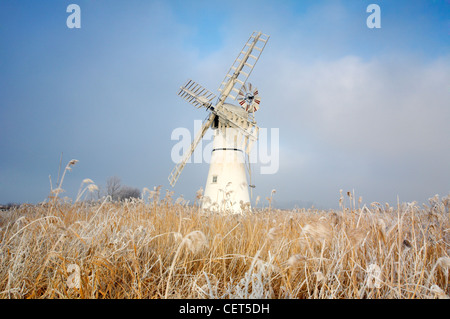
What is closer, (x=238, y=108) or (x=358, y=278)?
(x=358, y=278)

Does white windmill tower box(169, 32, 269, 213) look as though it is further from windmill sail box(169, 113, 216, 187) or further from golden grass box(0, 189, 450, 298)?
golden grass box(0, 189, 450, 298)

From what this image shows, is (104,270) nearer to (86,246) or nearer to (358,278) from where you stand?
(86,246)

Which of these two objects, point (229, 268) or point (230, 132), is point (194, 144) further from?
point (229, 268)

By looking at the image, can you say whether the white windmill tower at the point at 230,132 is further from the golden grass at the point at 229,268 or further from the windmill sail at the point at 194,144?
the golden grass at the point at 229,268

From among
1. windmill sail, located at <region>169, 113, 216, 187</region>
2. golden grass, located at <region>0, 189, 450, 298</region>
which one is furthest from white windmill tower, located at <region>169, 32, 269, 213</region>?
golden grass, located at <region>0, 189, 450, 298</region>

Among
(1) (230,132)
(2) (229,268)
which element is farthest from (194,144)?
(2) (229,268)

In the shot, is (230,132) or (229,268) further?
(230,132)

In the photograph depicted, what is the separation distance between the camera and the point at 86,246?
2.71 metres

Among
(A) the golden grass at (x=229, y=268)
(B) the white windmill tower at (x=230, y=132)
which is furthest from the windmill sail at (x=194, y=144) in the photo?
(A) the golden grass at (x=229, y=268)

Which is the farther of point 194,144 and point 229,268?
point 194,144

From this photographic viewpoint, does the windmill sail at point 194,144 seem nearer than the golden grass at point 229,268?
No
